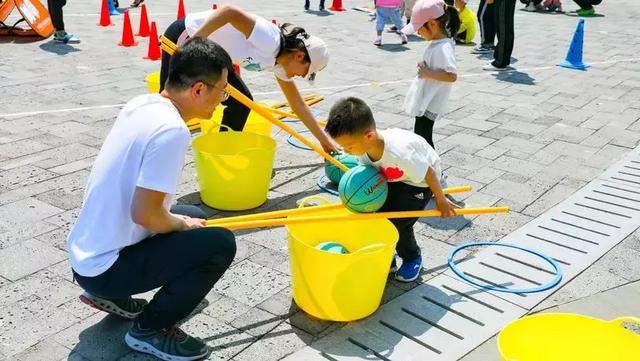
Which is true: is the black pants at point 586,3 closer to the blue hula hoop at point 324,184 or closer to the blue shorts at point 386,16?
the blue shorts at point 386,16

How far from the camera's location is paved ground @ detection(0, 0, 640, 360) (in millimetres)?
3336

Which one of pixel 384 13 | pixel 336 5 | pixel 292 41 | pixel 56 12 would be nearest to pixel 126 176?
pixel 292 41

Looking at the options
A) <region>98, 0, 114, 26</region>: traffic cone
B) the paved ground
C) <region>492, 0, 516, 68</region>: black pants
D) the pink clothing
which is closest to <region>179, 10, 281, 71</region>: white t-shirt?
the paved ground

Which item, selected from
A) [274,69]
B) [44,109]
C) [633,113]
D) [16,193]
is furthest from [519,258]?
[44,109]

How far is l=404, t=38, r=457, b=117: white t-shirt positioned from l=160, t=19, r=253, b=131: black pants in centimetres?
133

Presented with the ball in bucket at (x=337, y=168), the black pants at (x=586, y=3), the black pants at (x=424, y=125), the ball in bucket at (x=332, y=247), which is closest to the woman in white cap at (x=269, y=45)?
the ball in bucket at (x=337, y=168)

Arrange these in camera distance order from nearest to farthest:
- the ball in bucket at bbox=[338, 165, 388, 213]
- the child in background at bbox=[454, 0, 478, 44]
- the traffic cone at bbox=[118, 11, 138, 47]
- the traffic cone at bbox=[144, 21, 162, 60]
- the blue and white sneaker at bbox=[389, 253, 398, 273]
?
the ball in bucket at bbox=[338, 165, 388, 213] < the blue and white sneaker at bbox=[389, 253, 398, 273] < the traffic cone at bbox=[144, 21, 162, 60] < the traffic cone at bbox=[118, 11, 138, 47] < the child in background at bbox=[454, 0, 478, 44]

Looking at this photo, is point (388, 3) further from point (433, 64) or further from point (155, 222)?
point (155, 222)

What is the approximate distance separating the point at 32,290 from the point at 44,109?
3.69 meters

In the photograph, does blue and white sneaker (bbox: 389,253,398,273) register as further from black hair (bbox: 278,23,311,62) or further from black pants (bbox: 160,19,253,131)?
black pants (bbox: 160,19,253,131)

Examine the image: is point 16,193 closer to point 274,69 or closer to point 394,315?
point 274,69

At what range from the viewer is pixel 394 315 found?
3.52m

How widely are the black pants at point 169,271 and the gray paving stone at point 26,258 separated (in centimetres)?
99

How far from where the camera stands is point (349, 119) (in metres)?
3.34
